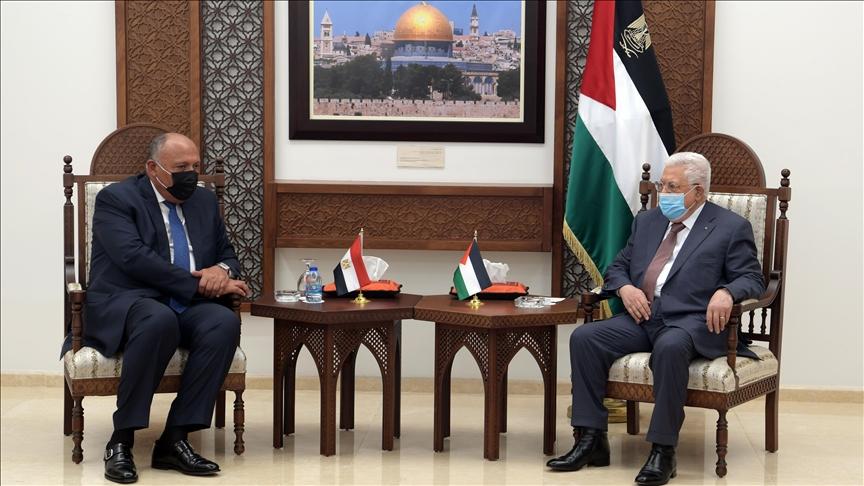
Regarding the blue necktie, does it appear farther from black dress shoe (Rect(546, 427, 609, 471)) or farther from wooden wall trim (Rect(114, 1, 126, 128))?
black dress shoe (Rect(546, 427, 609, 471))

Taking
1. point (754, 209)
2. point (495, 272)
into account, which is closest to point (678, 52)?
point (754, 209)

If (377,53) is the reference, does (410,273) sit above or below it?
below

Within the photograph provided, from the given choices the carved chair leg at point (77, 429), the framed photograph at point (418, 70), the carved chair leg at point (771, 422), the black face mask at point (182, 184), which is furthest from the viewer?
the framed photograph at point (418, 70)

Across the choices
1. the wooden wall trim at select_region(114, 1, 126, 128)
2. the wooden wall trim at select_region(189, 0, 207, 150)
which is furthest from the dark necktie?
the wooden wall trim at select_region(114, 1, 126, 128)

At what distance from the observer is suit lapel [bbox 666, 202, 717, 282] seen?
15.4 ft

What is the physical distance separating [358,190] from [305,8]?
999 mm

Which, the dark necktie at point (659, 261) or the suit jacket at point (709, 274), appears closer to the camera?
the suit jacket at point (709, 274)

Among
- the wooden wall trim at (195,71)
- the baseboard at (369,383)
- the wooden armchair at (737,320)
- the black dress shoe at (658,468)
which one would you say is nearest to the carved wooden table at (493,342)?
the wooden armchair at (737,320)

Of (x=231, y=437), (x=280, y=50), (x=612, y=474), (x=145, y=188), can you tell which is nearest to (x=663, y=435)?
(x=612, y=474)

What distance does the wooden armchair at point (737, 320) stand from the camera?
14.6ft

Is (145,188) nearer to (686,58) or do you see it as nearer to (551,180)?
(551,180)

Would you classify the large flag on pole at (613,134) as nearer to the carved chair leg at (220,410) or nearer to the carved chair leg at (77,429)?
the carved chair leg at (220,410)

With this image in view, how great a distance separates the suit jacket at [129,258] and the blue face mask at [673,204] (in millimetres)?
1948

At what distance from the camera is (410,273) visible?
6.05m
